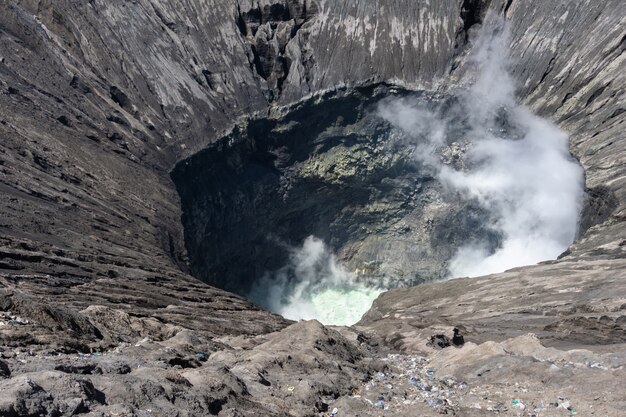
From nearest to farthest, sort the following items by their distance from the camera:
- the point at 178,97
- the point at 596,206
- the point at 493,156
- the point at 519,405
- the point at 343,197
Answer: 1. the point at 519,405
2. the point at 596,206
3. the point at 178,97
4. the point at 493,156
5. the point at 343,197

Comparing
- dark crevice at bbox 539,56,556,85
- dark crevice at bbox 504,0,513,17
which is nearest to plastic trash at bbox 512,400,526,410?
dark crevice at bbox 539,56,556,85

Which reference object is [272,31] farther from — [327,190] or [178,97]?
[327,190]

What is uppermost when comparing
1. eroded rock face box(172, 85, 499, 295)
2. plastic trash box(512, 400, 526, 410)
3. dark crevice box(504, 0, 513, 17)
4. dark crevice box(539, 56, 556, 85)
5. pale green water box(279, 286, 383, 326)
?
Answer: dark crevice box(504, 0, 513, 17)

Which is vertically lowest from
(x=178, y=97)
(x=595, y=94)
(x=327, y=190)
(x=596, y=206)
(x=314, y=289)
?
(x=596, y=206)

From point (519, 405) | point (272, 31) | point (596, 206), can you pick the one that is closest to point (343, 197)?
point (272, 31)

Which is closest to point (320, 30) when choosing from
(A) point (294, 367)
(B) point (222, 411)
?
(A) point (294, 367)

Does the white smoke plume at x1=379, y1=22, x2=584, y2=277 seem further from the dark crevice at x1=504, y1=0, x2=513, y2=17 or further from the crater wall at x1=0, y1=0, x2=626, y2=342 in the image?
the crater wall at x1=0, y1=0, x2=626, y2=342

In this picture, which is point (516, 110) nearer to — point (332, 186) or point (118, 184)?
point (332, 186)
